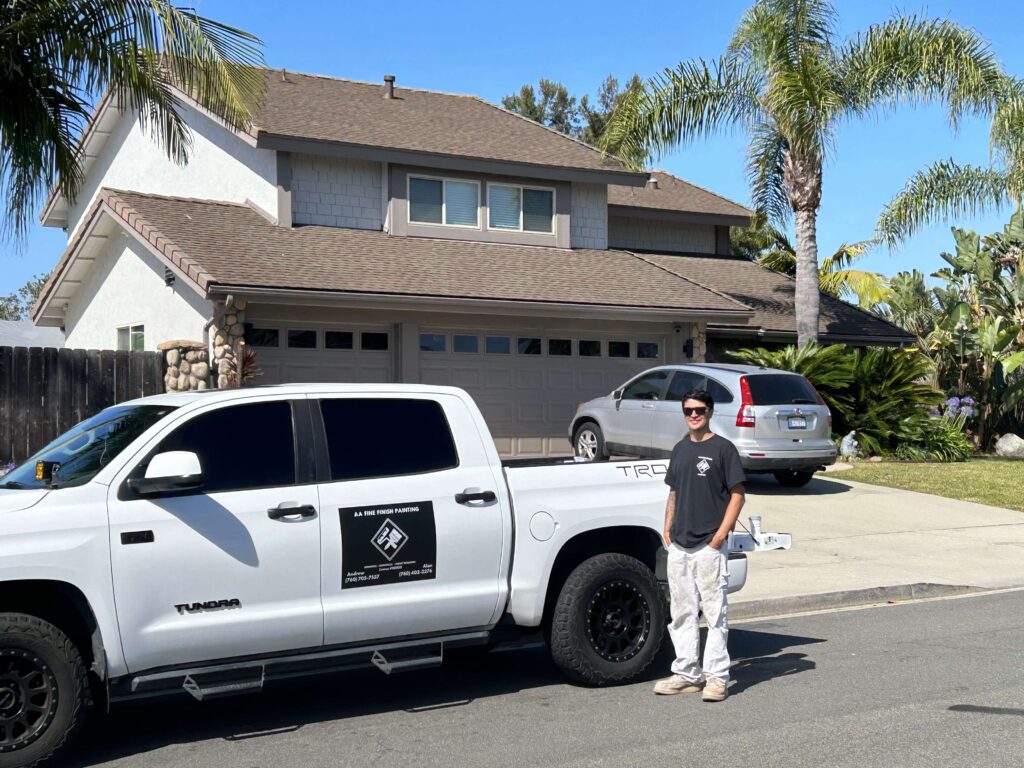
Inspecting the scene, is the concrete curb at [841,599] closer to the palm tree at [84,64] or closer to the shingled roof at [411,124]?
the palm tree at [84,64]

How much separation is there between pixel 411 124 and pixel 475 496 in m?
16.6

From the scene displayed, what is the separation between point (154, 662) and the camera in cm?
591

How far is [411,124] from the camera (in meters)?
22.4

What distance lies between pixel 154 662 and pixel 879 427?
16.7 m

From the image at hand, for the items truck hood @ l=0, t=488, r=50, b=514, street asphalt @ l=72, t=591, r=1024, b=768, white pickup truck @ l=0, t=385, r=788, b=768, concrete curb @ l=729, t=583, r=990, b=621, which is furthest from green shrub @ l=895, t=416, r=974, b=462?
truck hood @ l=0, t=488, r=50, b=514

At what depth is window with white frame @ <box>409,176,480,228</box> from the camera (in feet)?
69.3

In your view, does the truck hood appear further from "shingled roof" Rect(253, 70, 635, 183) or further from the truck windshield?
"shingled roof" Rect(253, 70, 635, 183)

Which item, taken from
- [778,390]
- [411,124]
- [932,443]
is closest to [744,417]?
[778,390]

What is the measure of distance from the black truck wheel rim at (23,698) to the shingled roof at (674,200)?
68.3 feet

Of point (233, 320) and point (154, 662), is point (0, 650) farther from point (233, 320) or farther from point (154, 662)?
point (233, 320)

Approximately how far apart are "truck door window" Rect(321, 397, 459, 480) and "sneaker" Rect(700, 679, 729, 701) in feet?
6.55

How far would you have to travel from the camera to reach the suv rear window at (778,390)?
619 inches

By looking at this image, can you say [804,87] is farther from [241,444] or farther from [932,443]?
[241,444]

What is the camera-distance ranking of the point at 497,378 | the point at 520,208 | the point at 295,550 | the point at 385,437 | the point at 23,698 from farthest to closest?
the point at 520,208 < the point at 497,378 < the point at 385,437 < the point at 295,550 < the point at 23,698
